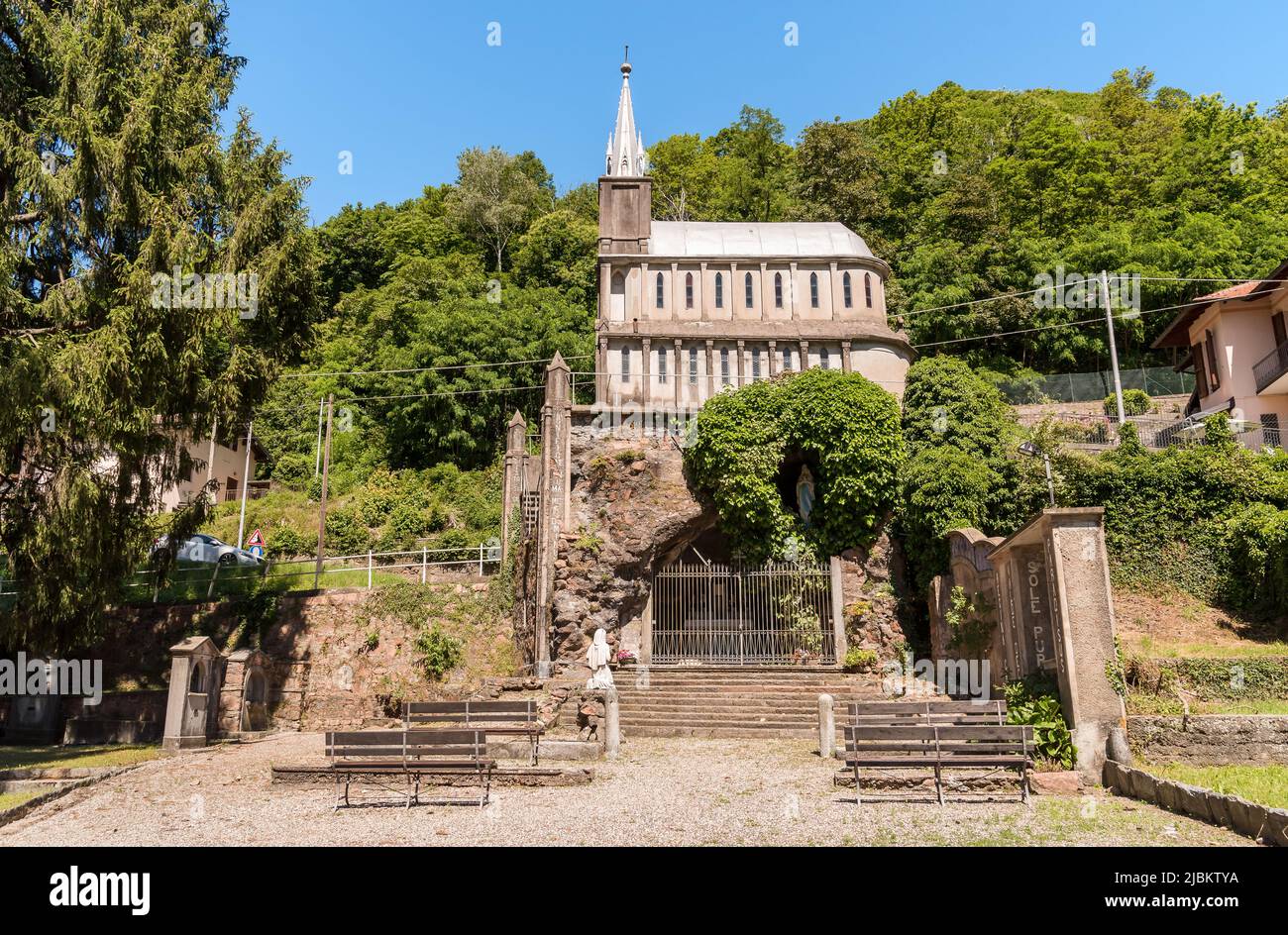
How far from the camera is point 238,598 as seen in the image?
27.2 metres

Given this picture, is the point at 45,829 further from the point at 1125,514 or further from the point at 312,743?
the point at 1125,514

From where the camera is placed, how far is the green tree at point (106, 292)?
17.7 m

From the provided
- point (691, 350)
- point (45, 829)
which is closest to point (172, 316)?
point (45, 829)

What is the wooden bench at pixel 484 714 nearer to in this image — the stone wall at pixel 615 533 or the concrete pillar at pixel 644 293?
the stone wall at pixel 615 533

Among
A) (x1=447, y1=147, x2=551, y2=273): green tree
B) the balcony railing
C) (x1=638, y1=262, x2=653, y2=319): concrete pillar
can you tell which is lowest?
the balcony railing

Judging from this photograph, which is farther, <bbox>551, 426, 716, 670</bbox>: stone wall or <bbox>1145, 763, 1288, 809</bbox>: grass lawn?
<bbox>551, 426, 716, 670</bbox>: stone wall

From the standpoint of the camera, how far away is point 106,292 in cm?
1908

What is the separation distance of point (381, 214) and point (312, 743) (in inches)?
2124

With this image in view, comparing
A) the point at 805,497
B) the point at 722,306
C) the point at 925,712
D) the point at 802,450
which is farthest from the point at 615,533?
the point at 925,712

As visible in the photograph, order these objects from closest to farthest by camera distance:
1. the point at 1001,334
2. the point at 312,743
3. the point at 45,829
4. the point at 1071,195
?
1. the point at 45,829
2. the point at 312,743
3. the point at 1001,334
4. the point at 1071,195

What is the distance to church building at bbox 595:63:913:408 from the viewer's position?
30266 mm

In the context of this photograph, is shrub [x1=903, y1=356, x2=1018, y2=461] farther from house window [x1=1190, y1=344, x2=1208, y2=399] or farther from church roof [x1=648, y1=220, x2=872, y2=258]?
house window [x1=1190, y1=344, x2=1208, y2=399]

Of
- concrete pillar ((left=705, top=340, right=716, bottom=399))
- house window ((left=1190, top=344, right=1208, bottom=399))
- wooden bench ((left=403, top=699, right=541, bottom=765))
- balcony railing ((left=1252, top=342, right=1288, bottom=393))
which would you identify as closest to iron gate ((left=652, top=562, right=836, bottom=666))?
concrete pillar ((left=705, top=340, right=716, bottom=399))

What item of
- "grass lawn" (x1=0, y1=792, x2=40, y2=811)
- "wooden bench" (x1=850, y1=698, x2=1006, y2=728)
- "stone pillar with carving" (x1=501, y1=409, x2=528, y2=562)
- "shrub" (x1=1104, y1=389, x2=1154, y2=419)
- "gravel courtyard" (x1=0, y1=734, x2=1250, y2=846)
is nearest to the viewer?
"gravel courtyard" (x1=0, y1=734, x2=1250, y2=846)
